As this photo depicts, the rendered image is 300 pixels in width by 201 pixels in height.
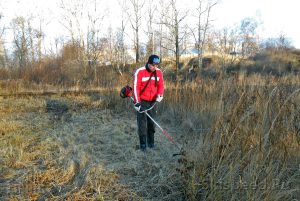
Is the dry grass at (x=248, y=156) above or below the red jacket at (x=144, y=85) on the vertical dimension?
below

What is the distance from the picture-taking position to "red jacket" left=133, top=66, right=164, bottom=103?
4.28 meters

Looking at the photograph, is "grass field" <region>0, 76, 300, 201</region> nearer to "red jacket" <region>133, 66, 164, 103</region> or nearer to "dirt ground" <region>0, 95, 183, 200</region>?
"dirt ground" <region>0, 95, 183, 200</region>

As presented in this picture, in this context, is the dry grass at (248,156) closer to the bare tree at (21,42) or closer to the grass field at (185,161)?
A: the grass field at (185,161)

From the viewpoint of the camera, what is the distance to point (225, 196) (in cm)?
248

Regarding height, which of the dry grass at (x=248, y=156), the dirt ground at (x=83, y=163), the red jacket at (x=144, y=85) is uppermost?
the red jacket at (x=144, y=85)

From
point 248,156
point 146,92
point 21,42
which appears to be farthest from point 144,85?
point 21,42

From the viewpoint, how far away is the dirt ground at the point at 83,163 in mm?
2947

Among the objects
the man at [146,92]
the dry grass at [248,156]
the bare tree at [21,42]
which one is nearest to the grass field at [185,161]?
the dry grass at [248,156]

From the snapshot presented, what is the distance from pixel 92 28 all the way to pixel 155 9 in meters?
7.39

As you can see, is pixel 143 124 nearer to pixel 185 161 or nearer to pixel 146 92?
pixel 146 92

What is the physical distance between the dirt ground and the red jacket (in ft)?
3.31

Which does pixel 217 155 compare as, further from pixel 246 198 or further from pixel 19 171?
pixel 19 171

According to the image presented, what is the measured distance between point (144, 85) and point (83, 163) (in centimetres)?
171

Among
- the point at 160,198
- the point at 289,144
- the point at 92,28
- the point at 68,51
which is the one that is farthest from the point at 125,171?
the point at 92,28
